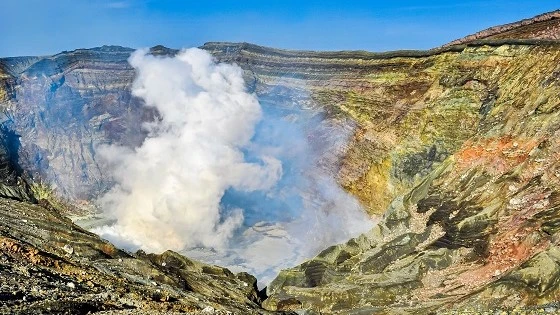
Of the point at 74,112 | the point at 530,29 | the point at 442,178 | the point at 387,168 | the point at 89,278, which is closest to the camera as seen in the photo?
the point at 89,278

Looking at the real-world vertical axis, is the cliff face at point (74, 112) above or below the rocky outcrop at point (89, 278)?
above

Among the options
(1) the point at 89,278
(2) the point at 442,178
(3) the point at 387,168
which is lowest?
(1) the point at 89,278

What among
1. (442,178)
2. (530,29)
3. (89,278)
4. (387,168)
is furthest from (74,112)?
(89,278)

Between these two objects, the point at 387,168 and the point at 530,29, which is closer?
the point at 387,168

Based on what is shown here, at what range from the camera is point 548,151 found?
157 feet

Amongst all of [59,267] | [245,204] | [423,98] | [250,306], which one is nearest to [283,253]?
[245,204]

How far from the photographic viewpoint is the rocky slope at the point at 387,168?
39.2 meters

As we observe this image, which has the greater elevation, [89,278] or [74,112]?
[74,112]

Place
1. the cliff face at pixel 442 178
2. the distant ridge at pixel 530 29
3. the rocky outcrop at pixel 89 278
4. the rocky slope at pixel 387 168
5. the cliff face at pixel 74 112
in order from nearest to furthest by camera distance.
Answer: the rocky outcrop at pixel 89 278 → the rocky slope at pixel 387 168 → the cliff face at pixel 442 178 → the distant ridge at pixel 530 29 → the cliff face at pixel 74 112

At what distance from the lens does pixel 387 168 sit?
65.7 m

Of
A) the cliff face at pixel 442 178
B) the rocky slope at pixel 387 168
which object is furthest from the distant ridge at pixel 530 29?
the cliff face at pixel 442 178

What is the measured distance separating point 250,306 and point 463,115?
30.7 meters

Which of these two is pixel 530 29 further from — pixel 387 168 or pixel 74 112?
pixel 74 112

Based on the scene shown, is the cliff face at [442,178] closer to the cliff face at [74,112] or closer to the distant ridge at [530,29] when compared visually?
the distant ridge at [530,29]
